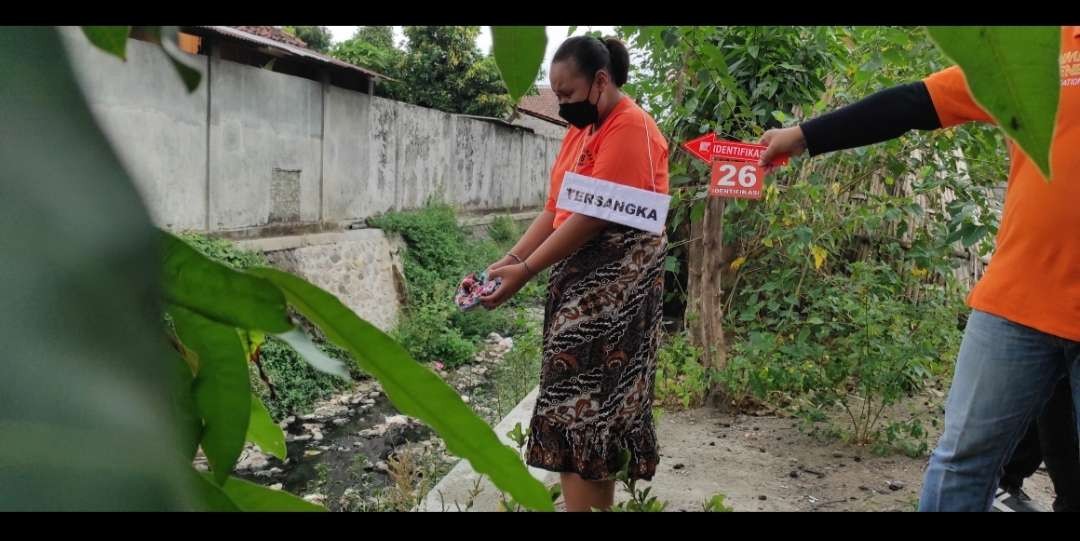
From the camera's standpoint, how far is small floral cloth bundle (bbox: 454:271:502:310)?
2.24m

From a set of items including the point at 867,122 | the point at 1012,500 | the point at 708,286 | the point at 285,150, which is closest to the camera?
the point at 867,122

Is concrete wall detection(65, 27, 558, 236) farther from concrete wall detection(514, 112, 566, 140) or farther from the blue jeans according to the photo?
concrete wall detection(514, 112, 566, 140)

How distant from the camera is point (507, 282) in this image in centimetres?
218

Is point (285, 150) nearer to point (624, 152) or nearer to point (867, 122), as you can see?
point (624, 152)

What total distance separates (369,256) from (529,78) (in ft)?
26.2

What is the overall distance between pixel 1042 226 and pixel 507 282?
1.18m

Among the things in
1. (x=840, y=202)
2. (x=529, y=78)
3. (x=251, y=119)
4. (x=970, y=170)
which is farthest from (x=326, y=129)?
(x=529, y=78)

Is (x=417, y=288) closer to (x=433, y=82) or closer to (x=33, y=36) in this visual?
(x=433, y=82)

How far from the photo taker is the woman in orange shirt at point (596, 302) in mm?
2164

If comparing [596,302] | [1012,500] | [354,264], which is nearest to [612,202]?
[596,302]

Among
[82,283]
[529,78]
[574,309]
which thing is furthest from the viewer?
[574,309]

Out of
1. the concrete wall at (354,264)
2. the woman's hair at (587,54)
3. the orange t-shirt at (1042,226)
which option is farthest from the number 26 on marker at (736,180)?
the concrete wall at (354,264)

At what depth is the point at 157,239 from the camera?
0.17 m

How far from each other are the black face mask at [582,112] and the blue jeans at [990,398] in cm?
104
